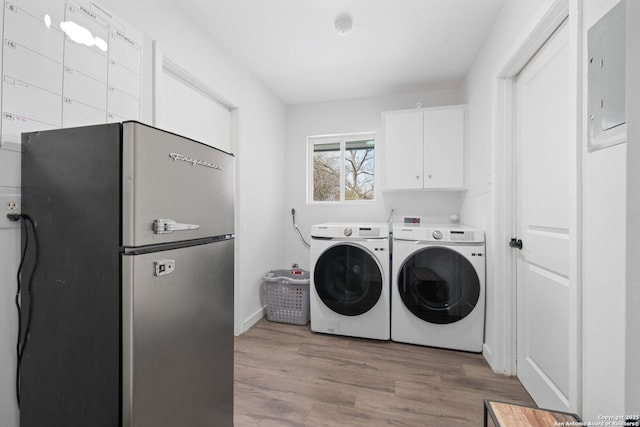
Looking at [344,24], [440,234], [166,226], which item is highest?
[344,24]

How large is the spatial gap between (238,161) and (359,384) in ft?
6.64

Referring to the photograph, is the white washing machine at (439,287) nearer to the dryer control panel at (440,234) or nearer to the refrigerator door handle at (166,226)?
the dryer control panel at (440,234)

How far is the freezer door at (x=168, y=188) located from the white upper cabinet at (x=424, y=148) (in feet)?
6.66

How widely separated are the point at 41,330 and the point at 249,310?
1882mm

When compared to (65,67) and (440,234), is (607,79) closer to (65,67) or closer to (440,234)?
(440,234)

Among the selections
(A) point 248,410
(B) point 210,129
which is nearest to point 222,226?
(A) point 248,410

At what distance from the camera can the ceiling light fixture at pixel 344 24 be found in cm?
193

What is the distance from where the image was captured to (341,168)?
3479 mm

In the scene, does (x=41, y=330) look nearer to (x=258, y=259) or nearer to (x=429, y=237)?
(x=258, y=259)

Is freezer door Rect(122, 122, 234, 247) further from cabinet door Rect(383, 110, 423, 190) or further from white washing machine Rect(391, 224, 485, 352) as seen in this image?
cabinet door Rect(383, 110, 423, 190)

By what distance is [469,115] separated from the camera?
8.55ft

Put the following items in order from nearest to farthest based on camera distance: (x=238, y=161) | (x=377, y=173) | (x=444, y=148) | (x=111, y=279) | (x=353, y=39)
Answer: (x=111, y=279)
(x=353, y=39)
(x=238, y=161)
(x=444, y=148)
(x=377, y=173)

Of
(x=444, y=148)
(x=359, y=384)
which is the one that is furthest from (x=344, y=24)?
(x=359, y=384)

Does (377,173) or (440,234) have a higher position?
(377,173)
